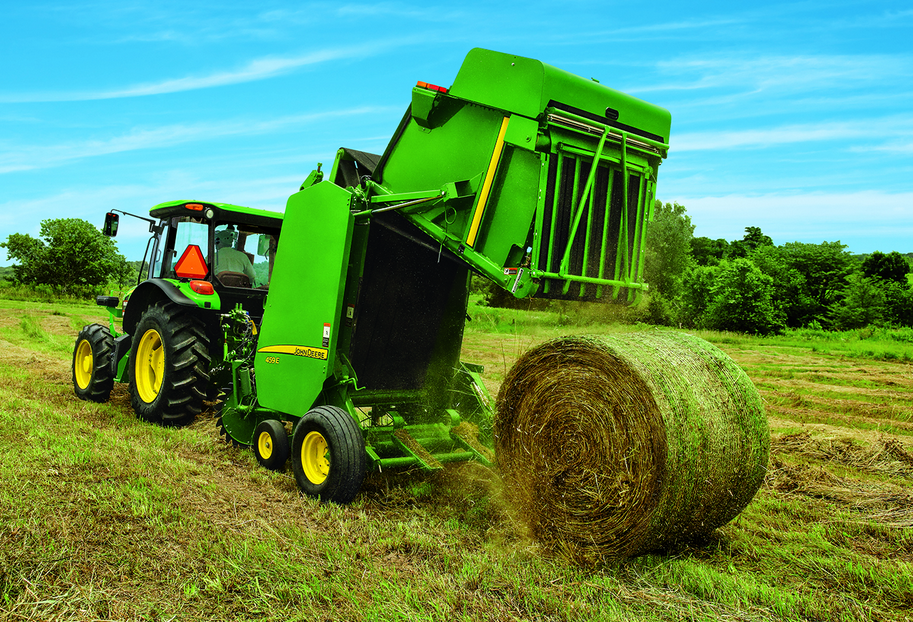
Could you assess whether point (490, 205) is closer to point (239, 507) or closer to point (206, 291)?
point (239, 507)

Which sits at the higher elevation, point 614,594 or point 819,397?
point 819,397

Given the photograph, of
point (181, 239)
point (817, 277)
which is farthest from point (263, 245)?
point (817, 277)

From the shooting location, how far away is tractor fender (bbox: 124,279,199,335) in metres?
6.52

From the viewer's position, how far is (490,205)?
4.35 metres

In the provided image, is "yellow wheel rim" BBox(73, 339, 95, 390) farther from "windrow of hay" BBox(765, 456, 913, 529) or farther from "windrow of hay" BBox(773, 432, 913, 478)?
"windrow of hay" BBox(773, 432, 913, 478)

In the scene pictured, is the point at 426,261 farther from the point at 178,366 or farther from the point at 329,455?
the point at 178,366

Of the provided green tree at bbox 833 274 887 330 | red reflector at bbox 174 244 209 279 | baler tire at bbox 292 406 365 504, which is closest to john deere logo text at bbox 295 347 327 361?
baler tire at bbox 292 406 365 504

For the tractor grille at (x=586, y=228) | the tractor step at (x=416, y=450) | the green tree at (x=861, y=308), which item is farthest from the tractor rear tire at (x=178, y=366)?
the green tree at (x=861, y=308)

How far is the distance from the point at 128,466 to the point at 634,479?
3714 mm

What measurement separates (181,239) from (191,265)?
0.70 meters

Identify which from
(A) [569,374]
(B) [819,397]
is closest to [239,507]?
(A) [569,374]

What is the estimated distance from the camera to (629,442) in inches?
142

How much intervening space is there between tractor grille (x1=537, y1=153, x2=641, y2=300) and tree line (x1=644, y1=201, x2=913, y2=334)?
23794mm

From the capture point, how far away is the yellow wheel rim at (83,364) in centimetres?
862
